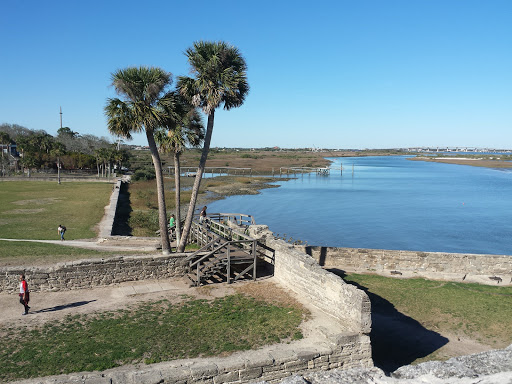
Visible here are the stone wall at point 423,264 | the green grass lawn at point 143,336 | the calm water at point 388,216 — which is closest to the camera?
the green grass lawn at point 143,336

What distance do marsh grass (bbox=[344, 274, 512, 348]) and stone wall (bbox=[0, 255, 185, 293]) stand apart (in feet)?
28.0

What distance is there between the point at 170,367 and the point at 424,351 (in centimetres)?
818

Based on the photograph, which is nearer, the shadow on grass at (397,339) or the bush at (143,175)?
the shadow on grass at (397,339)

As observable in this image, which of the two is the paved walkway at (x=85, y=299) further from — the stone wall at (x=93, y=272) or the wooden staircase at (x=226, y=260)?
the wooden staircase at (x=226, y=260)

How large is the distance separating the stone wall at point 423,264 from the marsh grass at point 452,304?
103cm

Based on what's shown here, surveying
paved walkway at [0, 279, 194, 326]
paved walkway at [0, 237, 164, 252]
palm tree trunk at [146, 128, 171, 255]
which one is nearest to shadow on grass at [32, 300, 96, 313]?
paved walkway at [0, 279, 194, 326]

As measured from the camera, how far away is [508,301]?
1641 cm

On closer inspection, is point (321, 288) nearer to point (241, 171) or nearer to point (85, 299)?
point (85, 299)

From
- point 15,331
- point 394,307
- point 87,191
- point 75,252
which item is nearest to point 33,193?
point 87,191

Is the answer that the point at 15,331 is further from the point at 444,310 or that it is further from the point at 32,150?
the point at 32,150

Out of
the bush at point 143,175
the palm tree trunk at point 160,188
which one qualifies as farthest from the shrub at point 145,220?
the bush at point 143,175

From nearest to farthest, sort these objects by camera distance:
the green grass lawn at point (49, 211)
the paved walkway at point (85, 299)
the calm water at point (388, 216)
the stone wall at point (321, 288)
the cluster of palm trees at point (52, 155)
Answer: the stone wall at point (321, 288) < the paved walkway at point (85, 299) < the green grass lawn at point (49, 211) < the calm water at point (388, 216) < the cluster of palm trees at point (52, 155)

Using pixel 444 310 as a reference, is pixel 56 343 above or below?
above

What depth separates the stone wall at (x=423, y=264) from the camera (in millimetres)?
19891
